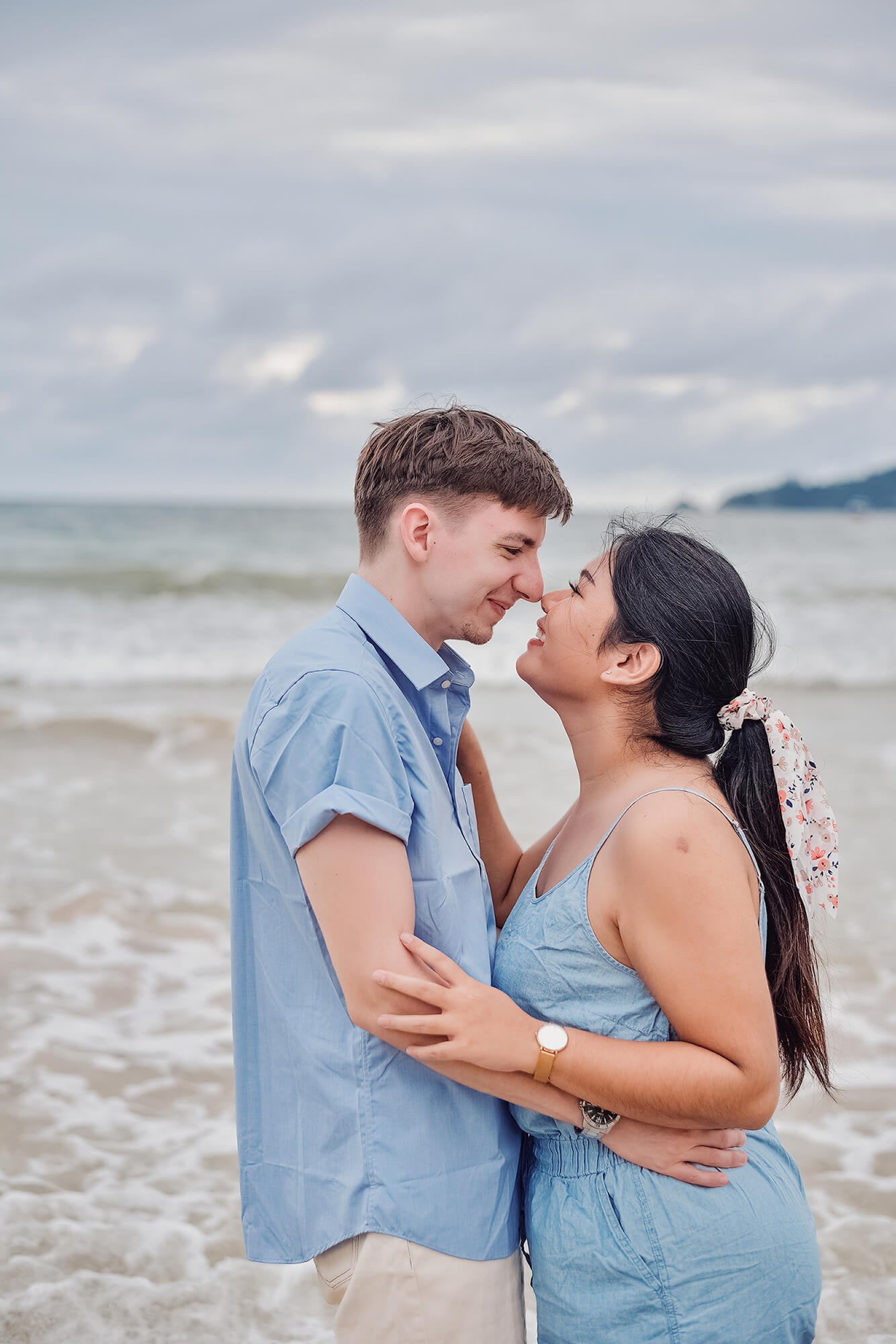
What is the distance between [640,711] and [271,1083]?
104cm

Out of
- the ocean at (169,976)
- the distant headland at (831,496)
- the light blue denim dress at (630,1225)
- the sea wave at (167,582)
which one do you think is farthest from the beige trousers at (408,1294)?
the distant headland at (831,496)

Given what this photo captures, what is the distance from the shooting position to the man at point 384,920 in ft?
5.60

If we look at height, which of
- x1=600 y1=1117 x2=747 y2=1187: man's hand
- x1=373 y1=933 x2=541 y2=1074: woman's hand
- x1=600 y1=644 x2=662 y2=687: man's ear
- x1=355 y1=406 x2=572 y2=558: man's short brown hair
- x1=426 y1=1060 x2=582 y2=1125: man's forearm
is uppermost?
x1=355 y1=406 x2=572 y2=558: man's short brown hair

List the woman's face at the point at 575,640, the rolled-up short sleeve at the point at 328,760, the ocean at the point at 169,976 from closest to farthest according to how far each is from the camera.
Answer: the rolled-up short sleeve at the point at 328,760
the woman's face at the point at 575,640
the ocean at the point at 169,976

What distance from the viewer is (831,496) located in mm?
48188

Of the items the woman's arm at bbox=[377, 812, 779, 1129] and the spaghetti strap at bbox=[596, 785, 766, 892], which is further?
the spaghetti strap at bbox=[596, 785, 766, 892]

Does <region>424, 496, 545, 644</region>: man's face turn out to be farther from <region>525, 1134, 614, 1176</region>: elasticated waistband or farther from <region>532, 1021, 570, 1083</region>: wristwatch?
<region>525, 1134, 614, 1176</region>: elasticated waistband

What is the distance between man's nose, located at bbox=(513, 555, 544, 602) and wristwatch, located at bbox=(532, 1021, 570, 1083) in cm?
83

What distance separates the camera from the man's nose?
2.15 meters

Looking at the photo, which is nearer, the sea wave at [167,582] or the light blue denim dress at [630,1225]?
the light blue denim dress at [630,1225]

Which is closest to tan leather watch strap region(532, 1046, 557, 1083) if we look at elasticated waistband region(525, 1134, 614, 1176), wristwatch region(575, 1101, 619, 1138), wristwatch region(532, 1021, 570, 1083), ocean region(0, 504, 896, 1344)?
wristwatch region(532, 1021, 570, 1083)

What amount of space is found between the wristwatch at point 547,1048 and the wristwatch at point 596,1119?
0.47ft

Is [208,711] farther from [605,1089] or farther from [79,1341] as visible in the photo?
[605,1089]

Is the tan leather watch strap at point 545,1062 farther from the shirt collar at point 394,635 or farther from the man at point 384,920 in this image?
the shirt collar at point 394,635
